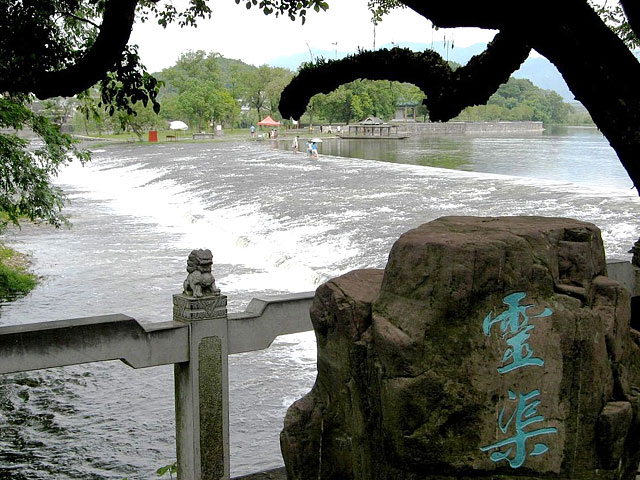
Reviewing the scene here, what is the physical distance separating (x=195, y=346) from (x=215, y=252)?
1289 cm

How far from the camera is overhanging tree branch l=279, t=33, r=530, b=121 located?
5499 mm

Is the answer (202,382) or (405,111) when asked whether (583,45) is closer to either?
(202,382)

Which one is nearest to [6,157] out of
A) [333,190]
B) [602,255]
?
[602,255]

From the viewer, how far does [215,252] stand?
19328 millimetres

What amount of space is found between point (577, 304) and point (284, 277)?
1248cm

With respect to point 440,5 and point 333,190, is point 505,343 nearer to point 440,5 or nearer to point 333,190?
point 440,5

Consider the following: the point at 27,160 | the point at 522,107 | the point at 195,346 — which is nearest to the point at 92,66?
the point at 195,346

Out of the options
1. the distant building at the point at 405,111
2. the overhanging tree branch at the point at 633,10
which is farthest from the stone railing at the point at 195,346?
the distant building at the point at 405,111

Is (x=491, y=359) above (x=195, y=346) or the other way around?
above

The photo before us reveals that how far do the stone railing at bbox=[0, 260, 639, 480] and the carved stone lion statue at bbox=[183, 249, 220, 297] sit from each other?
0.06 metres

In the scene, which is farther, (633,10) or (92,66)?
(92,66)

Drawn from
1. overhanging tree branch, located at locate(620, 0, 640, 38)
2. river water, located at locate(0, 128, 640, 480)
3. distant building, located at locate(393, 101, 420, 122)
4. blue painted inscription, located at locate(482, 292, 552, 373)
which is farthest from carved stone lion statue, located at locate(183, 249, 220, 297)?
distant building, located at locate(393, 101, 420, 122)

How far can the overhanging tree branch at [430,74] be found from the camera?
5499mm

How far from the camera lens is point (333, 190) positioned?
26234 millimetres
